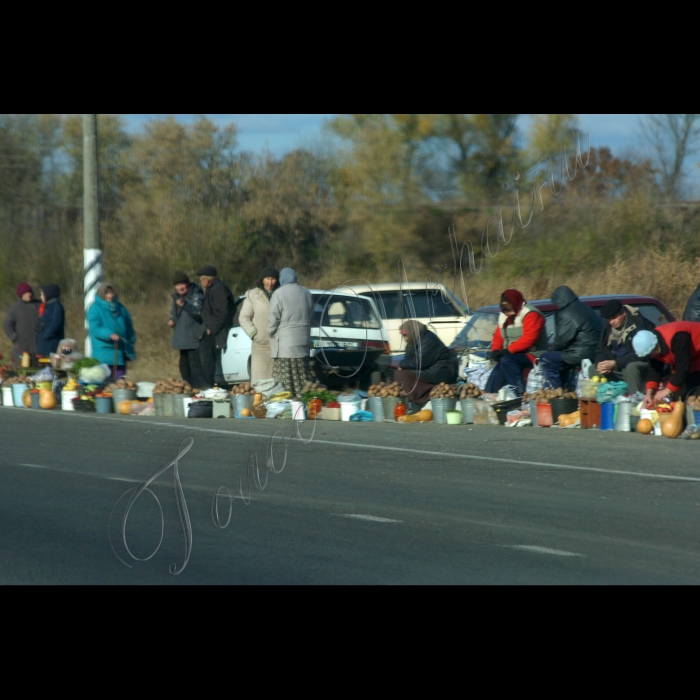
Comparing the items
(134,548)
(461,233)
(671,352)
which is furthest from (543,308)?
(461,233)

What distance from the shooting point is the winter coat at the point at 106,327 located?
19250 mm

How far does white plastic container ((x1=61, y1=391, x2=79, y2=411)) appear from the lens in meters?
18.9

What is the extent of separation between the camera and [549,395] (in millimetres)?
14969

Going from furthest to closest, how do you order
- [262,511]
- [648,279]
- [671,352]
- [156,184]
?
[156,184], [648,279], [671,352], [262,511]

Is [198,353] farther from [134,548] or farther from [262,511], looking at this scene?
[134,548]

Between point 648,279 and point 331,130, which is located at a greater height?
point 331,130

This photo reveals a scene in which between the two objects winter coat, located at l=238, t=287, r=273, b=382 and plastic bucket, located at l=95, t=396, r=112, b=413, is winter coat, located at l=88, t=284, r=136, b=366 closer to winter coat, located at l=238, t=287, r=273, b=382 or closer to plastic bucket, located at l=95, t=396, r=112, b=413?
plastic bucket, located at l=95, t=396, r=112, b=413

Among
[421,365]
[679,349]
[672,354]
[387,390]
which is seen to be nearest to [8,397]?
[387,390]

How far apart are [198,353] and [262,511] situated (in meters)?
9.38

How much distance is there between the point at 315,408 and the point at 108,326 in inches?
177

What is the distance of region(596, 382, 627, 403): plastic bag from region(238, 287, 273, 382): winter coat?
5.25 m

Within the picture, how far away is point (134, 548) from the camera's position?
7922 millimetres

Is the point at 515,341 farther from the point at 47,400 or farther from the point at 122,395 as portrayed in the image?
the point at 47,400

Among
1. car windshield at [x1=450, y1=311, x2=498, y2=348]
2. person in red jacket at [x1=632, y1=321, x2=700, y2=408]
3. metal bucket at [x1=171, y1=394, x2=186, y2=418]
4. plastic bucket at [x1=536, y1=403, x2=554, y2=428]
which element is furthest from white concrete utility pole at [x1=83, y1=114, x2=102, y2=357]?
person in red jacket at [x1=632, y1=321, x2=700, y2=408]
